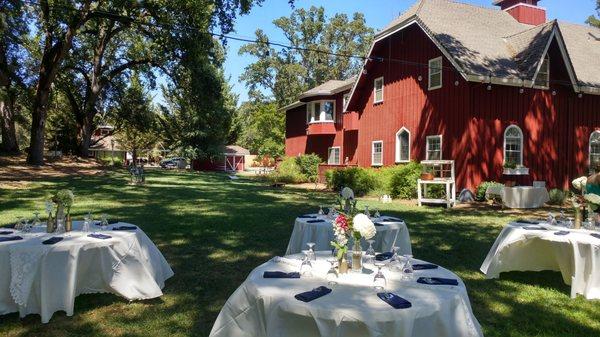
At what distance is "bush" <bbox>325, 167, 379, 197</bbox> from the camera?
2041 cm

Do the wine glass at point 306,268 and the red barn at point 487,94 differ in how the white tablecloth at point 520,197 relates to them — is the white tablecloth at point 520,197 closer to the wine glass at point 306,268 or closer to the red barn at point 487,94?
the red barn at point 487,94

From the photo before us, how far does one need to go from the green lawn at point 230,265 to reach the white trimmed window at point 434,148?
4.45 m

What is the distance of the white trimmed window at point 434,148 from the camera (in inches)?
760

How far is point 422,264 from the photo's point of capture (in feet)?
13.3

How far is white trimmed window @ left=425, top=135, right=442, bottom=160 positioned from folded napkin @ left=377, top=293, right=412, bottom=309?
17.0m

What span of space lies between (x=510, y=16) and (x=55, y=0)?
22.4 m

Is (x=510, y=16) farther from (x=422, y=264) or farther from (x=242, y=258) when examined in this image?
(x=422, y=264)

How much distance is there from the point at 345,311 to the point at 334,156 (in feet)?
92.8

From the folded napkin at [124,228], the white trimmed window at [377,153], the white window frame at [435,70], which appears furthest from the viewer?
the white trimmed window at [377,153]

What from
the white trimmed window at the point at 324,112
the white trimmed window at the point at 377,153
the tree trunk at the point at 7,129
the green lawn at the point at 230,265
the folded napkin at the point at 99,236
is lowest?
the green lawn at the point at 230,265

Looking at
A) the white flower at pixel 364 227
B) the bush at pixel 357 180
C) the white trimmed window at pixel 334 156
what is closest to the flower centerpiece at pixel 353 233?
the white flower at pixel 364 227

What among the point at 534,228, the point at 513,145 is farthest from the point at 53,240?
the point at 513,145

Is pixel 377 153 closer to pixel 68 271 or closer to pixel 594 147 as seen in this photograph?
pixel 594 147

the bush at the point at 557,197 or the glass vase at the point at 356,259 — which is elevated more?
the glass vase at the point at 356,259
